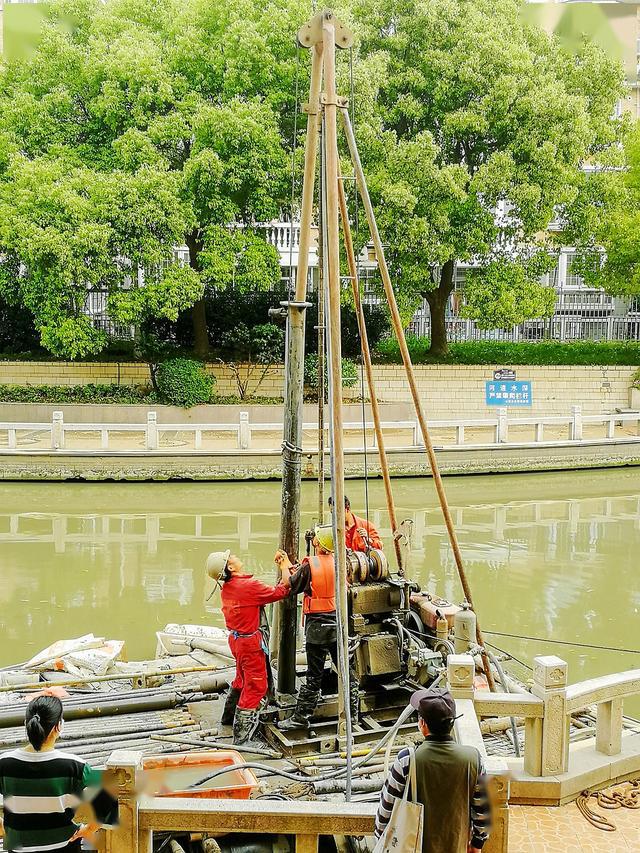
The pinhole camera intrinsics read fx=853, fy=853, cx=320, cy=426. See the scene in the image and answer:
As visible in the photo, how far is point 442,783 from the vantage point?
129 inches

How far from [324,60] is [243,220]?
18437 millimetres

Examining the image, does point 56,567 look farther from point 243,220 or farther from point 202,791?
point 243,220

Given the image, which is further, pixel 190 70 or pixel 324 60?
pixel 190 70

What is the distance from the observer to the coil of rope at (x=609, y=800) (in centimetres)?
479

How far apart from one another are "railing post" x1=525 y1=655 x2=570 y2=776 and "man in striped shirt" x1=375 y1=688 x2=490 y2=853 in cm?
148

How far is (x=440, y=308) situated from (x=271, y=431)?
8.17m

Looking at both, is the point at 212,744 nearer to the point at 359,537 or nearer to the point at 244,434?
the point at 359,537

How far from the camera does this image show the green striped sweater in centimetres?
332

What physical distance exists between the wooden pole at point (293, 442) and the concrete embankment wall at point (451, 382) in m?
18.6

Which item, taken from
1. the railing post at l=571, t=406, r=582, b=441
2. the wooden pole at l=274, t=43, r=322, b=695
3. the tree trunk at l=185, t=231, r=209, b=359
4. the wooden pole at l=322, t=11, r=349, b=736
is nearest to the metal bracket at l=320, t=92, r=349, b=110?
the wooden pole at l=322, t=11, r=349, b=736

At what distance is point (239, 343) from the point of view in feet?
82.7

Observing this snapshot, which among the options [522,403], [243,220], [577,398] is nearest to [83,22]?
[243,220]

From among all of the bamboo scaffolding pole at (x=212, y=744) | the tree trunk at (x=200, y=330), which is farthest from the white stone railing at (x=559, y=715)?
the tree trunk at (x=200, y=330)

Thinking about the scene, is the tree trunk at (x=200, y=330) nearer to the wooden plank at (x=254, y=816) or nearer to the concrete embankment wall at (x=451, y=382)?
the concrete embankment wall at (x=451, y=382)
